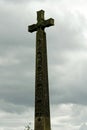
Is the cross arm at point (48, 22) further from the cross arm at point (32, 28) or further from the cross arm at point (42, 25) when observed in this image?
the cross arm at point (32, 28)

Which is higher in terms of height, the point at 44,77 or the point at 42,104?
the point at 44,77

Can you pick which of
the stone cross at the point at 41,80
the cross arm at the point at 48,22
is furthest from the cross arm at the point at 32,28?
the cross arm at the point at 48,22

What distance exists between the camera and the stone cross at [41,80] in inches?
915

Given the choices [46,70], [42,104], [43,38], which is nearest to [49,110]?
[42,104]

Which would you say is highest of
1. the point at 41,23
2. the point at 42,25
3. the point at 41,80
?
the point at 41,23

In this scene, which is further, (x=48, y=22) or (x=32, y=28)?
(x=32, y=28)

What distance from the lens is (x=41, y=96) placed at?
2350cm

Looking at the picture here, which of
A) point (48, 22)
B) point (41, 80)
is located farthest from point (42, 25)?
point (41, 80)

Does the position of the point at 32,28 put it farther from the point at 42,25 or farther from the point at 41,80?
the point at 41,80

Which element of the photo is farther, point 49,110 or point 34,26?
point 34,26

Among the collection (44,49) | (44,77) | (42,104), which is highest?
(44,49)

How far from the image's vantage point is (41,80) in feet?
78.0

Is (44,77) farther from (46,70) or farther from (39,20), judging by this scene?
(39,20)

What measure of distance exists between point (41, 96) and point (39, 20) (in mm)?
4935
